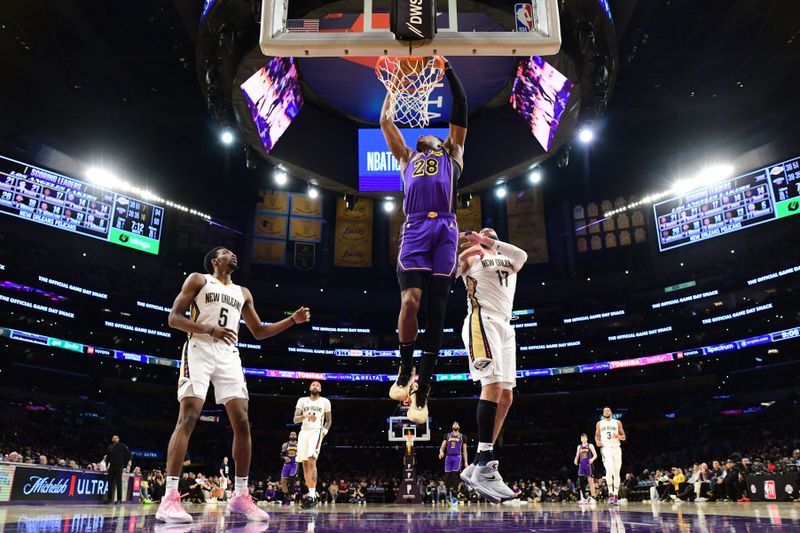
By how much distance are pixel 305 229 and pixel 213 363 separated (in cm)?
2943

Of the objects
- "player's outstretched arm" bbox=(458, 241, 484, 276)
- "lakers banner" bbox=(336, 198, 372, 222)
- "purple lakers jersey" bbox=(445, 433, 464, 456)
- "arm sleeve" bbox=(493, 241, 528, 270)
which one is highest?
"lakers banner" bbox=(336, 198, 372, 222)

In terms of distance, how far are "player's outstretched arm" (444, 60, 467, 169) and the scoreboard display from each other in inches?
1050

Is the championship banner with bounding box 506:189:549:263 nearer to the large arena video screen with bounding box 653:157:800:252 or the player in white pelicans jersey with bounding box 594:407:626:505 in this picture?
the large arena video screen with bounding box 653:157:800:252

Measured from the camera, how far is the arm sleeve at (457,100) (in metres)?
5.53

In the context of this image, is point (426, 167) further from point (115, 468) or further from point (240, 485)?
point (115, 468)

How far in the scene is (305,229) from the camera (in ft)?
114

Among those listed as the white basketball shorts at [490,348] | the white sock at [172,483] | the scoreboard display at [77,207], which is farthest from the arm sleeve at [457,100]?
the scoreboard display at [77,207]

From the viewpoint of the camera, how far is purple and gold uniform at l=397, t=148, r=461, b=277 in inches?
199

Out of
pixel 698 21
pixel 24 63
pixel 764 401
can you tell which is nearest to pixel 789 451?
pixel 764 401

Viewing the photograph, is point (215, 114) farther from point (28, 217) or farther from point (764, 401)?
point (764, 401)

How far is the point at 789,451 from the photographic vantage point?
79.0 ft

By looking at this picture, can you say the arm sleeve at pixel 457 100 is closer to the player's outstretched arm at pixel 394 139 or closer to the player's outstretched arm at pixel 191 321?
the player's outstretched arm at pixel 394 139

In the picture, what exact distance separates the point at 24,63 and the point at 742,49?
86.0ft

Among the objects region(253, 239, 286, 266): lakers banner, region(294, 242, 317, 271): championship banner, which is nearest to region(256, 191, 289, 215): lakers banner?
region(253, 239, 286, 266): lakers banner
